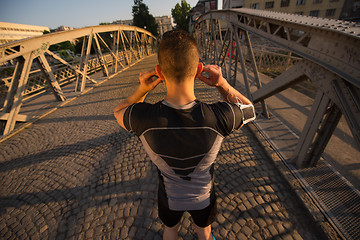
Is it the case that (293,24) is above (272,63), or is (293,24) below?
above

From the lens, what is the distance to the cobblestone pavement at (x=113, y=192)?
7.35 feet

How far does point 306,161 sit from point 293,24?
8.01 ft

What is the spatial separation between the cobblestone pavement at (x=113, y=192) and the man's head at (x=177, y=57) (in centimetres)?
233

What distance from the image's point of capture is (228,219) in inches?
90.5

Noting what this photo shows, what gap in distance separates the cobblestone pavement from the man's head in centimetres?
233

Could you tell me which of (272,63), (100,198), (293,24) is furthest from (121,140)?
(272,63)

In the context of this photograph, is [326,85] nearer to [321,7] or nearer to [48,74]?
[48,74]

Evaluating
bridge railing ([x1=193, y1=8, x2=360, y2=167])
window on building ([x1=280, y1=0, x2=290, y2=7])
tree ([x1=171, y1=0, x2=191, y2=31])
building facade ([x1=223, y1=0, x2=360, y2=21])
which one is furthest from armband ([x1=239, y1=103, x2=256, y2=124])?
tree ([x1=171, y1=0, x2=191, y2=31])

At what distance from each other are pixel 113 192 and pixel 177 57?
293cm

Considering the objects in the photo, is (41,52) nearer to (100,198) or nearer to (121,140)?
(121,140)

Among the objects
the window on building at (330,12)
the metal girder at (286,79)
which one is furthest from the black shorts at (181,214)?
the window on building at (330,12)

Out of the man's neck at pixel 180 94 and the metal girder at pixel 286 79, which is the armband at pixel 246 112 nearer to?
the man's neck at pixel 180 94

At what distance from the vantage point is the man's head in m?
1.02

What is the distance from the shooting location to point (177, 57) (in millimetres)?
1014
